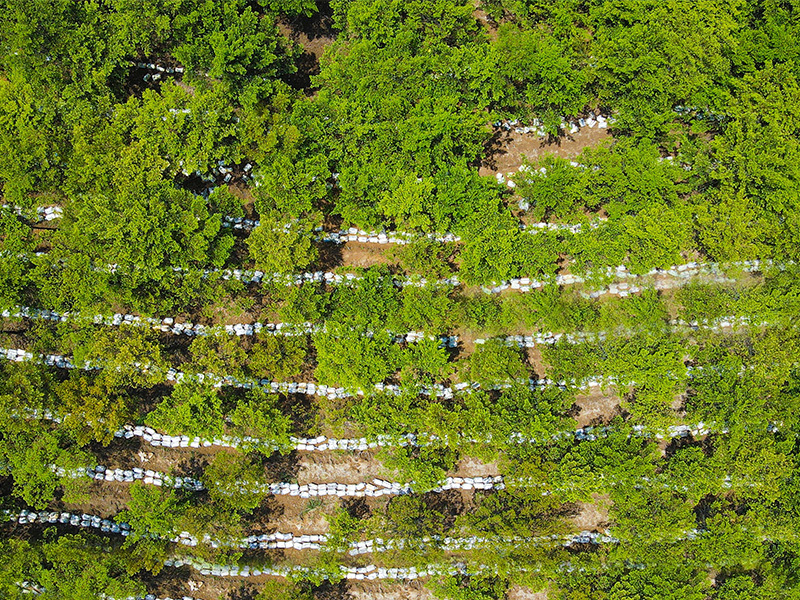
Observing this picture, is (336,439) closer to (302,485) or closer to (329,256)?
(302,485)

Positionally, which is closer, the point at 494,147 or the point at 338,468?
the point at 338,468

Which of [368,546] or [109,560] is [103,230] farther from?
[368,546]

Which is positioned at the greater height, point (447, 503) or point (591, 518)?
point (447, 503)

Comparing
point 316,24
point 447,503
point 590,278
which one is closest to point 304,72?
point 316,24

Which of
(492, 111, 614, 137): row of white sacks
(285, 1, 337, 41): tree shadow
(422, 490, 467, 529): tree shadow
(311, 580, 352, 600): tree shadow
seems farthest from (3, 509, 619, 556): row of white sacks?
(285, 1, 337, 41): tree shadow

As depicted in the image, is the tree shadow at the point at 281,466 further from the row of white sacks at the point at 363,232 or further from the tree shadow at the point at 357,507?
the row of white sacks at the point at 363,232

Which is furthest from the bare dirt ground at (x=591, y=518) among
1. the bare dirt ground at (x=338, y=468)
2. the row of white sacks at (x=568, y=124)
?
the row of white sacks at (x=568, y=124)

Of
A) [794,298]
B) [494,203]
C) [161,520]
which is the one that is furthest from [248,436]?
[794,298]
